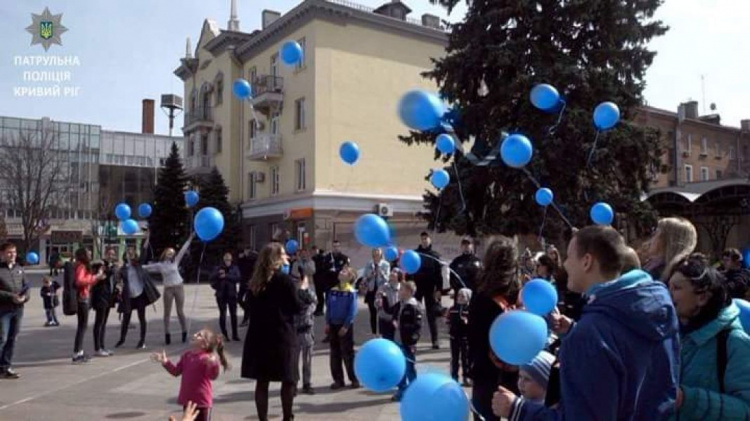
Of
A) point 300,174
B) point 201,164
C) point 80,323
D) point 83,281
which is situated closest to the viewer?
point 80,323

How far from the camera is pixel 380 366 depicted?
12.6 feet

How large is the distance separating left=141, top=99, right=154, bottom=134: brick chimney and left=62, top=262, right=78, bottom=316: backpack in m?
66.9

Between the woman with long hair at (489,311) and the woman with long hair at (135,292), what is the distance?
8.76 metres

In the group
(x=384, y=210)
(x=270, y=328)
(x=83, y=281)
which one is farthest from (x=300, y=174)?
(x=270, y=328)

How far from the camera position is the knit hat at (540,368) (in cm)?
289

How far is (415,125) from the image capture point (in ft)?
23.1

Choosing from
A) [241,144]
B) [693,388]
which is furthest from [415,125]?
[241,144]

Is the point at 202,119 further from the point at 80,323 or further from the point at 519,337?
the point at 519,337

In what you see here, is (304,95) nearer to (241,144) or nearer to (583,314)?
(241,144)

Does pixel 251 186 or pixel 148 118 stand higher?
pixel 148 118

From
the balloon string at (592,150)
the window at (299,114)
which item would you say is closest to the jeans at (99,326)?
the balloon string at (592,150)

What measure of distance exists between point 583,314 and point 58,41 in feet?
60.9

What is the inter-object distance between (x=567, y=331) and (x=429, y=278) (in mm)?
8671

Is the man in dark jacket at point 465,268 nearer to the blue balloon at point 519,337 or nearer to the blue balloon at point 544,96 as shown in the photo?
the blue balloon at point 544,96
